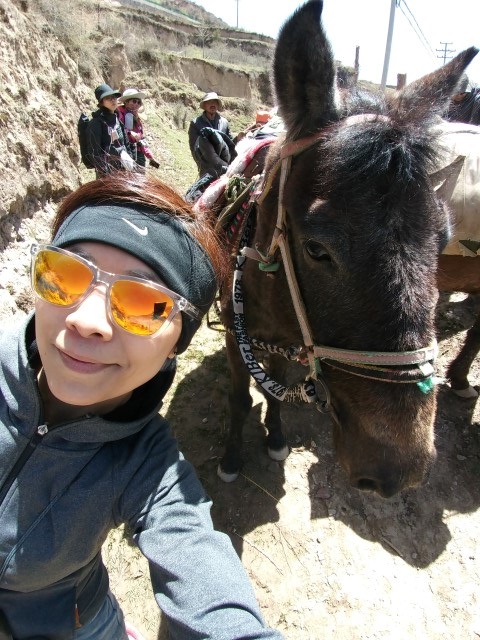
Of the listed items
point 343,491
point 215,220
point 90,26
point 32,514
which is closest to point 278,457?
point 343,491

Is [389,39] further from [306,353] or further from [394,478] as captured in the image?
[394,478]

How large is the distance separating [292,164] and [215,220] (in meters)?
1.04

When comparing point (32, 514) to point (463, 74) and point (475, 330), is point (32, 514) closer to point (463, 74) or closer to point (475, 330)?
point (463, 74)

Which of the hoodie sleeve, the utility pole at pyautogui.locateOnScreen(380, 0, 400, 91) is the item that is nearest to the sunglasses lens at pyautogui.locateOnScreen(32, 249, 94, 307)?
the hoodie sleeve

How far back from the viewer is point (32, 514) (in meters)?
1.33

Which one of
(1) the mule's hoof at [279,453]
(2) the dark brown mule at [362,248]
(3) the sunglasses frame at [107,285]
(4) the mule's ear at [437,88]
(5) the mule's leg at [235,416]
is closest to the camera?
(3) the sunglasses frame at [107,285]

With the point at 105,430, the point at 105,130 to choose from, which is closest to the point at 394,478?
the point at 105,430

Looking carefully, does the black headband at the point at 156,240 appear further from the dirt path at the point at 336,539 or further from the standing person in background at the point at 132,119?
the standing person in background at the point at 132,119

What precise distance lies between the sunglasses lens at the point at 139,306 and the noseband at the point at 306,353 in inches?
28.1

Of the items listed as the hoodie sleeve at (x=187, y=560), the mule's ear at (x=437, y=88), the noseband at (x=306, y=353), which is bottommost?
the hoodie sleeve at (x=187, y=560)

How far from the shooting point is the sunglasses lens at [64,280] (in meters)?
1.26

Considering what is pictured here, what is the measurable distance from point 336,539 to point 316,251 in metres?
2.37

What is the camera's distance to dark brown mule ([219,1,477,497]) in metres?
1.47

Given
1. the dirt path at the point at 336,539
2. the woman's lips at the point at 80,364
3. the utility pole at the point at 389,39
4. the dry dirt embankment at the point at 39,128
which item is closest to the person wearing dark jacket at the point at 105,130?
the dry dirt embankment at the point at 39,128
